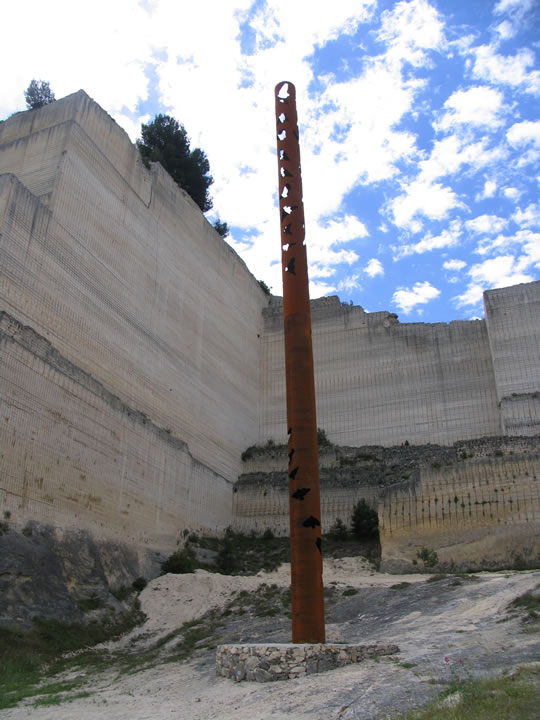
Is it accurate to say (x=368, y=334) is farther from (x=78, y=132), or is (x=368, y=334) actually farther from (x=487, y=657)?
(x=487, y=657)

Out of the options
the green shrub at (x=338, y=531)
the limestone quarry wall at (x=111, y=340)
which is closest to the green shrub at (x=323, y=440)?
the limestone quarry wall at (x=111, y=340)

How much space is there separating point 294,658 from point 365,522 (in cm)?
1476

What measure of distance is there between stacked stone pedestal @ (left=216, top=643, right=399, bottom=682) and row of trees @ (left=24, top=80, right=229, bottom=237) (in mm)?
31895

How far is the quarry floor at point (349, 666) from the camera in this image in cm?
741

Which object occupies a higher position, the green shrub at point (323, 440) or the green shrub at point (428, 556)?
the green shrub at point (323, 440)

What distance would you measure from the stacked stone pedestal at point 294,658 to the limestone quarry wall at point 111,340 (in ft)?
25.0

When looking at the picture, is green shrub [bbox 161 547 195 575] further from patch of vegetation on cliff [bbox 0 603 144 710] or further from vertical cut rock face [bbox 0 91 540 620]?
patch of vegetation on cliff [bbox 0 603 144 710]

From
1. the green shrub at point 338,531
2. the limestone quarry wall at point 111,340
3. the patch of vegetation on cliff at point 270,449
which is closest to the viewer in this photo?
the limestone quarry wall at point 111,340

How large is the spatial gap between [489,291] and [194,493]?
15.9 meters

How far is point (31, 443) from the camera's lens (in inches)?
618

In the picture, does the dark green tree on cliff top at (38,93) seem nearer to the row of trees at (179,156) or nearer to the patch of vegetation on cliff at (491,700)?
the row of trees at (179,156)

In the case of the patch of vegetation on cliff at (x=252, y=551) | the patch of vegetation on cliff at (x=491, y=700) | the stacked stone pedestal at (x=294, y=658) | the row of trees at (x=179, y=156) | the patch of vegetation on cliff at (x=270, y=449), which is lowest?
the patch of vegetation on cliff at (x=491, y=700)

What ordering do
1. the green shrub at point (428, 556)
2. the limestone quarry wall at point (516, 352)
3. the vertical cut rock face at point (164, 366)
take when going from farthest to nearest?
1. the limestone quarry wall at point (516, 352)
2. the green shrub at point (428, 556)
3. the vertical cut rock face at point (164, 366)

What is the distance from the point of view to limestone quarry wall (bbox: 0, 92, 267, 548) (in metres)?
16.5
